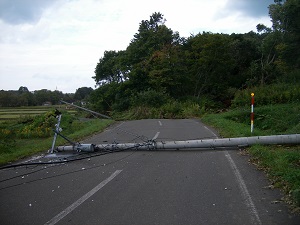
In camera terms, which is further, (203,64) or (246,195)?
(203,64)

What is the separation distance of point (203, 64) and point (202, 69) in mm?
1271

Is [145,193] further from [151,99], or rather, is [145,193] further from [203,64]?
[203,64]

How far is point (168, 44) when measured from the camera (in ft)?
116

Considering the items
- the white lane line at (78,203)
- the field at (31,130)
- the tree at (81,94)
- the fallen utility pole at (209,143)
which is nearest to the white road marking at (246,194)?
the fallen utility pole at (209,143)

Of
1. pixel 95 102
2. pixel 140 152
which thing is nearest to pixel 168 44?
pixel 95 102

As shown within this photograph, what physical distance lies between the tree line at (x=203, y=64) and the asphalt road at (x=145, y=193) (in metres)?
21.3

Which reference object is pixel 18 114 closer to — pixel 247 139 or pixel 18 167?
pixel 18 167

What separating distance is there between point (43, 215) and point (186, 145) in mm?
5391

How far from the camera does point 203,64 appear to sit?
35094 millimetres

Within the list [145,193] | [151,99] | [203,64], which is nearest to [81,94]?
[151,99]

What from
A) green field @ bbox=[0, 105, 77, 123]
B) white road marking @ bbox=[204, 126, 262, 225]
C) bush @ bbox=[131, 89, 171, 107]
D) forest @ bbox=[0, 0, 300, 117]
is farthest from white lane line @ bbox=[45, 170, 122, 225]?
bush @ bbox=[131, 89, 171, 107]

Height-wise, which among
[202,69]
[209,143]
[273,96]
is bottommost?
[209,143]

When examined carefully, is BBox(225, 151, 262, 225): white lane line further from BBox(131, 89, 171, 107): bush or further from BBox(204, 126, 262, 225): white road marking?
BBox(131, 89, 171, 107): bush

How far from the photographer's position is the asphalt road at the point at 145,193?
14.2ft
